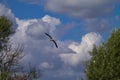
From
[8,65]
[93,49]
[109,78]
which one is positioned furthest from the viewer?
[8,65]

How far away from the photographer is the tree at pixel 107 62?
206 ft

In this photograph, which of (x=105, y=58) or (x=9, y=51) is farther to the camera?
(x=9, y=51)

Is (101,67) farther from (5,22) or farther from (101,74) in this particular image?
(5,22)

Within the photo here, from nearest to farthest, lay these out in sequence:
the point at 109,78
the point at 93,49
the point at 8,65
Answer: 1. the point at 109,78
2. the point at 93,49
3. the point at 8,65

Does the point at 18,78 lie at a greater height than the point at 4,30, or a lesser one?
lesser

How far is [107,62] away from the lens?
6400 cm

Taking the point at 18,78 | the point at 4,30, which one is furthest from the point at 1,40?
the point at 18,78

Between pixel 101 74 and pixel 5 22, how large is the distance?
66.1 feet

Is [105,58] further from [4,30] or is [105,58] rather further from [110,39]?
[4,30]

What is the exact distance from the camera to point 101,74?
6319cm

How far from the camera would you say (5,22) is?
75000mm

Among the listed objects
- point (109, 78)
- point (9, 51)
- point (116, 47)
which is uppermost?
point (9, 51)

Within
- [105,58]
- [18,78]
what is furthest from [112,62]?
[18,78]

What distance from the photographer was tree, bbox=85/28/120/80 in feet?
206
